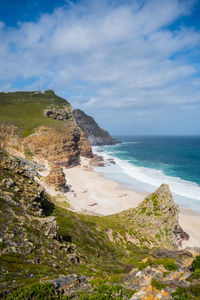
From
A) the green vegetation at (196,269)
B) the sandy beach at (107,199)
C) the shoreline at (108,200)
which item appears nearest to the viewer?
the green vegetation at (196,269)

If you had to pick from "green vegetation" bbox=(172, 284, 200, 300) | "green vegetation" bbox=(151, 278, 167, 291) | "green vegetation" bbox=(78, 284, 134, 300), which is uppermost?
"green vegetation" bbox=(172, 284, 200, 300)

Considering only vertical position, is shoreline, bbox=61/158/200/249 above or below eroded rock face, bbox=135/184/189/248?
below

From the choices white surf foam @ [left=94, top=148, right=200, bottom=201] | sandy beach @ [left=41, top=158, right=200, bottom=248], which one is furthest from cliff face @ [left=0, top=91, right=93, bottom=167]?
white surf foam @ [left=94, top=148, right=200, bottom=201]

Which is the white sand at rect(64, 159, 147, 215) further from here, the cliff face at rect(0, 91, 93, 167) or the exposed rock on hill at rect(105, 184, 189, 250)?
the cliff face at rect(0, 91, 93, 167)

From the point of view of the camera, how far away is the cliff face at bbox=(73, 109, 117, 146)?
170 m

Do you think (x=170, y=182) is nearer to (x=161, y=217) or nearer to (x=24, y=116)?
(x=161, y=217)

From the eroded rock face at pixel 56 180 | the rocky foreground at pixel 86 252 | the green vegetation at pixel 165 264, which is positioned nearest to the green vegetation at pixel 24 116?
the eroded rock face at pixel 56 180

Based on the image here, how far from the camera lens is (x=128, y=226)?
21562 millimetres

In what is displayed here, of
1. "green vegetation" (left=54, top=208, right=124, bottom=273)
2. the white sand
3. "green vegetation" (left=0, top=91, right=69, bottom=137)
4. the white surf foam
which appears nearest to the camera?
"green vegetation" (left=54, top=208, right=124, bottom=273)

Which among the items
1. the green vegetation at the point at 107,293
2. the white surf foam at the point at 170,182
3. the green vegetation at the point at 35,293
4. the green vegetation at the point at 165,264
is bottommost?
the white surf foam at the point at 170,182

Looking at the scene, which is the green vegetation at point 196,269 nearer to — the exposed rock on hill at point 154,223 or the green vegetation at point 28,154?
the exposed rock on hill at point 154,223

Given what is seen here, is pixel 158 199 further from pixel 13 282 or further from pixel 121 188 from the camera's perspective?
pixel 121 188

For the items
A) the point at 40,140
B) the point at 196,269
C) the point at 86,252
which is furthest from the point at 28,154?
the point at 196,269

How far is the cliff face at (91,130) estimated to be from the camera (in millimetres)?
170163
